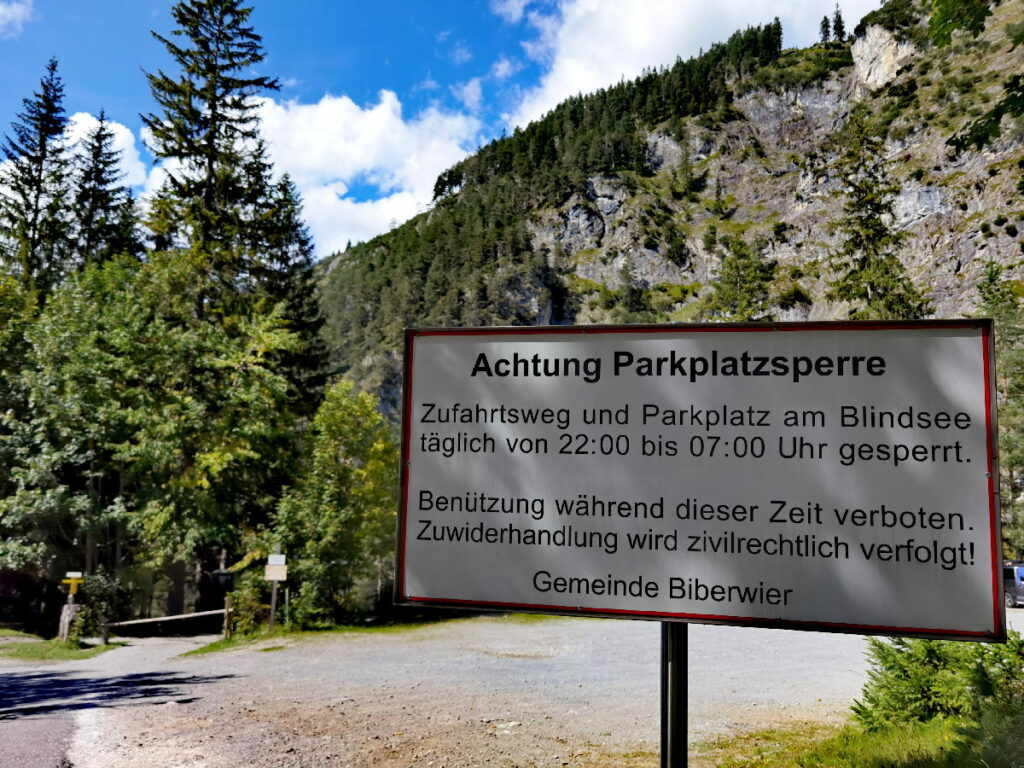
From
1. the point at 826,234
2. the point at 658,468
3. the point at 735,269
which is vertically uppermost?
the point at 826,234

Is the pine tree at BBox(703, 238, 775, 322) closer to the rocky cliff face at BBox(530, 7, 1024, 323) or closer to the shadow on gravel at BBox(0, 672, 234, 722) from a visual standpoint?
the rocky cliff face at BBox(530, 7, 1024, 323)

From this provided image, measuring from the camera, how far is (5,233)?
98.2 feet

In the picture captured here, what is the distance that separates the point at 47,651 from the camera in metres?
14.4

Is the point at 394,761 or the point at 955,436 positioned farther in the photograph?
the point at 394,761

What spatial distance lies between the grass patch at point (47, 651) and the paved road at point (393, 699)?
60 cm

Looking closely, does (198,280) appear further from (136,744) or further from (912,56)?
(912,56)

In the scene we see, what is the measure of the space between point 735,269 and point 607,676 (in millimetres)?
60651

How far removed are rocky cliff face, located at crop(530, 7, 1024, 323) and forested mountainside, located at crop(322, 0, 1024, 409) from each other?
0.38m

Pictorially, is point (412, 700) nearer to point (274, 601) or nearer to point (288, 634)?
point (288, 634)

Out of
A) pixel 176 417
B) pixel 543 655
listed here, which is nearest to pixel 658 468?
pixel 543 655

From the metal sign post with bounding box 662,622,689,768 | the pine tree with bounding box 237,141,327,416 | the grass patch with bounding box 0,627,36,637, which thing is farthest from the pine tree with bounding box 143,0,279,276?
the metal sign post with bounding box 662,622,689,768

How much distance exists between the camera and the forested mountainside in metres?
114

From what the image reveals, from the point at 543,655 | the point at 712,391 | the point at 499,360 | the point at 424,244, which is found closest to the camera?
the point at 712,391

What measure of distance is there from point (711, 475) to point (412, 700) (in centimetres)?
733
